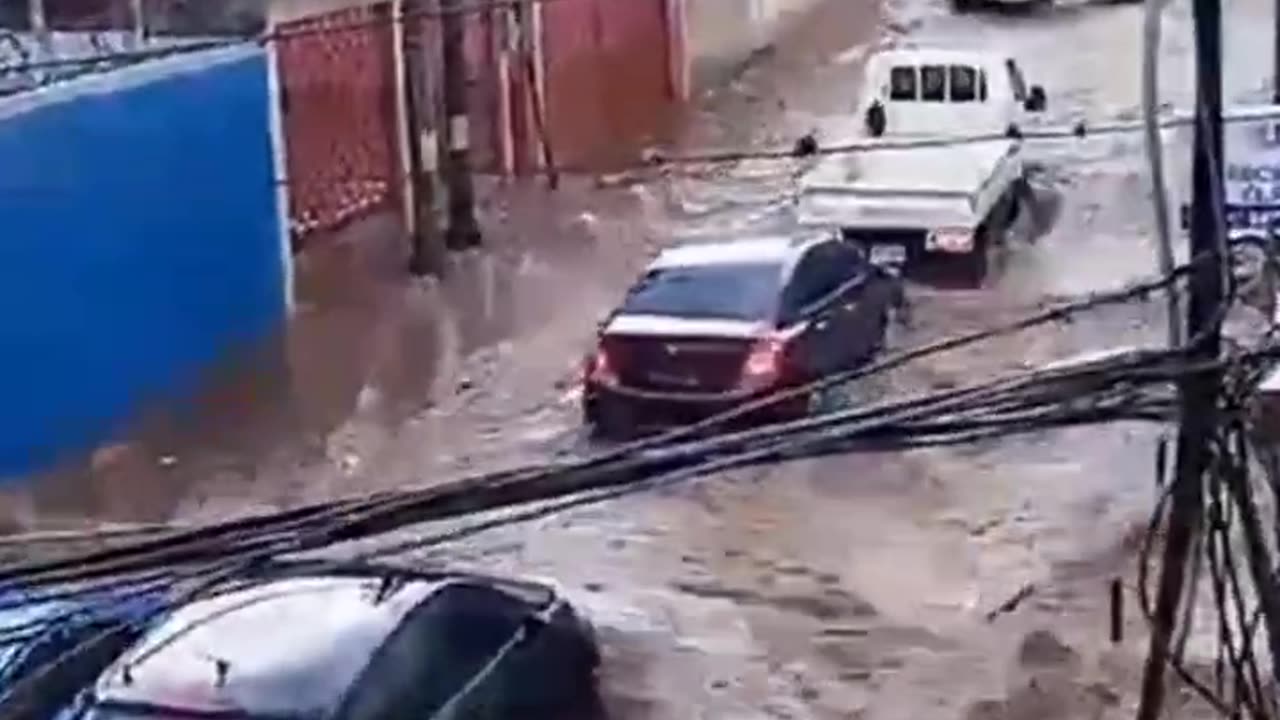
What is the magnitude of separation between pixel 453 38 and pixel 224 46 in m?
3.20

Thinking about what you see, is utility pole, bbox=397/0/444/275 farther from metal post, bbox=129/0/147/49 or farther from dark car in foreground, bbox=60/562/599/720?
dark car in foreground, bbox=60/562/599/720

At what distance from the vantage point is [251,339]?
651 inches

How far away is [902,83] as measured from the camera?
21.0 m

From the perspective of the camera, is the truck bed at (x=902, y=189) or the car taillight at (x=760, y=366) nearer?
the car taillight at (x=760, y=366)

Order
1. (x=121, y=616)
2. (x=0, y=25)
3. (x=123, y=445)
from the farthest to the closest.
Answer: (x=0, y=25) → (x=123, y=445) → (x=121, y=616)

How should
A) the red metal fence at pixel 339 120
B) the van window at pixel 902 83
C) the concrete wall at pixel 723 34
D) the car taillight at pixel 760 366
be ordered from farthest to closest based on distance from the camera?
the concrete wall at pixel 723 34 < the van window at pixel 902 83 < the red metal fence at pixel 339 120 < the car taillight at pixel 760 366

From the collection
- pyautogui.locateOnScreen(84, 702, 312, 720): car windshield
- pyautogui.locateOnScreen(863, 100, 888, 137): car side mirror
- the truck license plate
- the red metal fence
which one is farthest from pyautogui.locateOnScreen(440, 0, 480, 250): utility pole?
pyautogui.locateOnScreen(84, 702, 312, 720): car windshield

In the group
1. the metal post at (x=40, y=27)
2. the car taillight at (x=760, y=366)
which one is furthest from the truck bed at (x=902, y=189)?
the metal post at (x=40, y=27)

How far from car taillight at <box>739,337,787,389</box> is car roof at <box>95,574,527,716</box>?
17.6ft

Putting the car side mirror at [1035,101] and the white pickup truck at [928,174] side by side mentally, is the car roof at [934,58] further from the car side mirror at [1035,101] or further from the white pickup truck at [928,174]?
the car side mirror at [1035,101]

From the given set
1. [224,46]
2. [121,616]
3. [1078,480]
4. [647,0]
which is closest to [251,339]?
[224,46]

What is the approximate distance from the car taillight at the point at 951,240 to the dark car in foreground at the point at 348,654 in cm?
870

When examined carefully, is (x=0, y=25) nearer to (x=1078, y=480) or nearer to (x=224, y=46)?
(x=224, y=46)

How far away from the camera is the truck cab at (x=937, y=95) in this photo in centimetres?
2072
